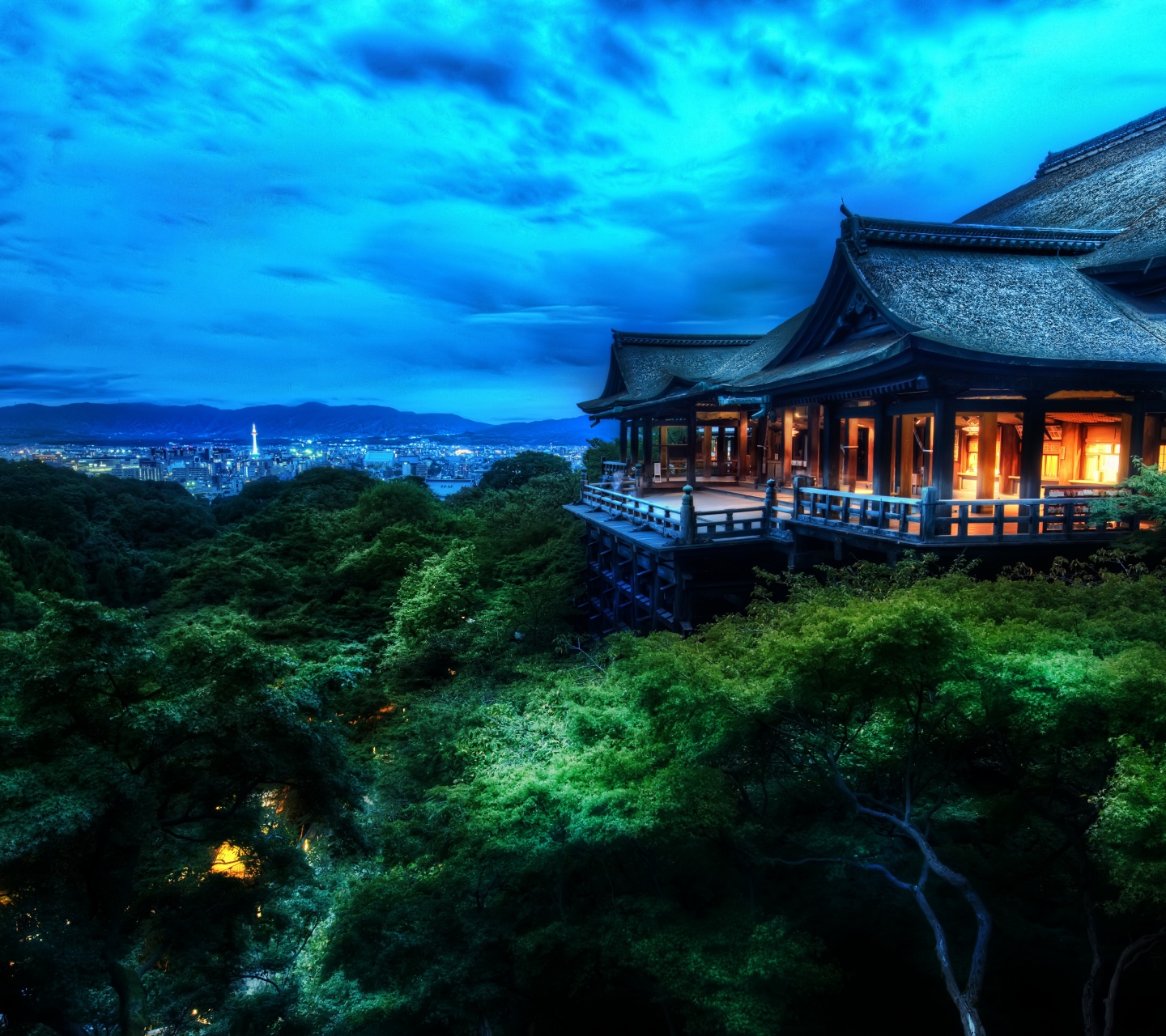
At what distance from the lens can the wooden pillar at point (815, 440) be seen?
770 inches

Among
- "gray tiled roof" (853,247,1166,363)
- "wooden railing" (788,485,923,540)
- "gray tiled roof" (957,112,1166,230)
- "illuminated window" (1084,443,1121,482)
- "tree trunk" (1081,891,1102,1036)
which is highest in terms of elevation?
"gray tiled roof" (957,112,1166,230)

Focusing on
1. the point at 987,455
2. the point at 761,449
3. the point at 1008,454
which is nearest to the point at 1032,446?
the point at 987,455

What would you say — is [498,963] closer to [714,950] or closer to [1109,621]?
[714,950]

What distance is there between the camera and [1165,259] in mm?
14469

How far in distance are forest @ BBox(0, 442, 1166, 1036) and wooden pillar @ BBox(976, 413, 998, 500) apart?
435cm

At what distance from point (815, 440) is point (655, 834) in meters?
14.4

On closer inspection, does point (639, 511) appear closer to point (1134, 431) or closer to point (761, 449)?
point (761, 449)

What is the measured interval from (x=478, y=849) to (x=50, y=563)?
34672mm

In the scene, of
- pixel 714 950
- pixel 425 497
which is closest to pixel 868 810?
pixel 714 950

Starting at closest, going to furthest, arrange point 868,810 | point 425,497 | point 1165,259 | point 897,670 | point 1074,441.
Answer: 1. point 897,670
2. point 868,810
3. point 1165,259
4. point 1074,441
5. point 425,497

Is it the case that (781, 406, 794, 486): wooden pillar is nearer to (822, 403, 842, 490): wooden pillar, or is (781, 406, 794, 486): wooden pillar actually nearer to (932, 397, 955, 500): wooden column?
(822, 403, 842, 490): wooden pillar

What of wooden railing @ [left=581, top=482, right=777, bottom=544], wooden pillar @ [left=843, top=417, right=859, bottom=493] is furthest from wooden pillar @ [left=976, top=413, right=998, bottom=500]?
wooden railing @ [left=581, top=482, right=777, bottom=544]

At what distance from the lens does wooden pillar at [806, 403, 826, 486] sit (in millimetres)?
19547

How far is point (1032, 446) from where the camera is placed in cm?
1378
